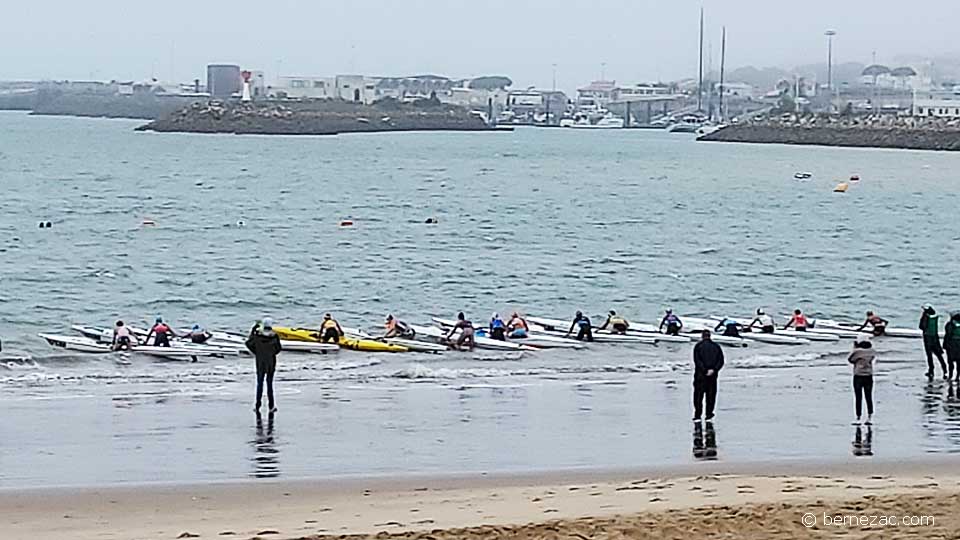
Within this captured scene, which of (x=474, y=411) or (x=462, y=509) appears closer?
(x=462, y=509)

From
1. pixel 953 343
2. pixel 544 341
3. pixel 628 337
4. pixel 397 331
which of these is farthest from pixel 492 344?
pixel 953 343

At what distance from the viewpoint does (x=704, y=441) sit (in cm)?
2019

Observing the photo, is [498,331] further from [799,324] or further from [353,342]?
[799,324]

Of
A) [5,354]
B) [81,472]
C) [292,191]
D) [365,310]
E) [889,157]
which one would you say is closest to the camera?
[81,472]

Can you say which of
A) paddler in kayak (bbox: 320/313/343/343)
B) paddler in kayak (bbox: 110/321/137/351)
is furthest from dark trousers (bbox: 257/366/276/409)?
paddler in kayak (bbox: 320/313/343/343)

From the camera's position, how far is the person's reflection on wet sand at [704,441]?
1911 cm

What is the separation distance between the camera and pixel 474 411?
2336 centimetres

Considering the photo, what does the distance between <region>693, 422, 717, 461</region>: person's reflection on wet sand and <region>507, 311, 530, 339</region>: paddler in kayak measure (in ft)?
42.3

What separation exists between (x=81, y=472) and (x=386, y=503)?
4.14m

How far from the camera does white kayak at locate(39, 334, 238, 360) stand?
31375 millimetres

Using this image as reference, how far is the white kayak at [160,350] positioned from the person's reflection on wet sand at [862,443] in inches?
564

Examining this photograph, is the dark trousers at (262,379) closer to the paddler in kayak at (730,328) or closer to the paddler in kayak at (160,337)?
the paddler in kayak at (160,337)

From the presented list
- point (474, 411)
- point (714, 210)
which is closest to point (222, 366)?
point (474, 411)

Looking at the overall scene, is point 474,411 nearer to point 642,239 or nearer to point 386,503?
point 386,503
